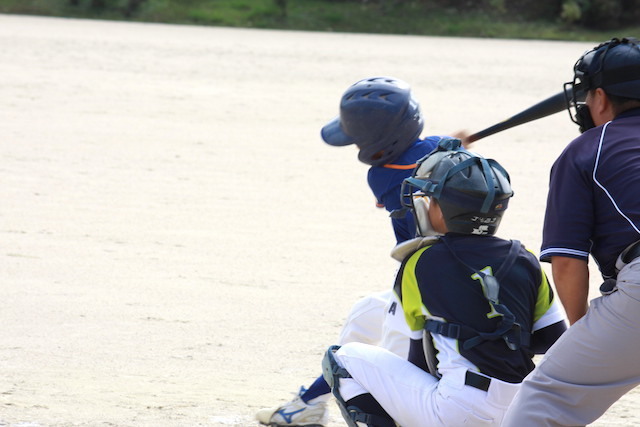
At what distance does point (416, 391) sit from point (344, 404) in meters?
0.32

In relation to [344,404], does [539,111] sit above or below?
above

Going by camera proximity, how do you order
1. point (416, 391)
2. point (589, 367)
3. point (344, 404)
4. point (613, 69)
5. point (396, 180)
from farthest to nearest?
1. point (396, 180)
2. point (344, 404)
3. point (416, 391)
4. point (613, 69)
5. point (589, 367)

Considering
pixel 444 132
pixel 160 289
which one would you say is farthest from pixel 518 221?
pixel 444 132

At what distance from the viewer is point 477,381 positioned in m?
2.89

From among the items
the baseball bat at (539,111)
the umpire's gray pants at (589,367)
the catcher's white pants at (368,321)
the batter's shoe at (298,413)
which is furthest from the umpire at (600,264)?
the batter's shoe at (298,413)

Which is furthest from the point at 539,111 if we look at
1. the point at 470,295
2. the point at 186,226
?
the point at 186,226

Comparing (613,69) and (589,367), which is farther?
(613,69)

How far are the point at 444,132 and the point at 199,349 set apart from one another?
851 centimetres

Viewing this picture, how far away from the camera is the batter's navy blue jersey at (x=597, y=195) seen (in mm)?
2723

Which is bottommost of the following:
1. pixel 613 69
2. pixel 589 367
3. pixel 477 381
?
pixel 477 381

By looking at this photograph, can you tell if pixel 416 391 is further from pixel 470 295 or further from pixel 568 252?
pixel 568 252

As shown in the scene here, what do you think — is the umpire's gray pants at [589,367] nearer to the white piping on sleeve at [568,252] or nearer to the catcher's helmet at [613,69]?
the white piping on sleeve at [568,252]

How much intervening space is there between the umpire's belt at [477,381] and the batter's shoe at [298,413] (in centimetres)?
111

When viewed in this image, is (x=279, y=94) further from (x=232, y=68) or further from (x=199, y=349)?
(x=199, y=349)
